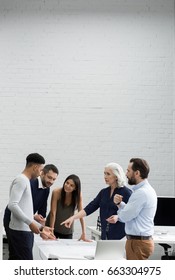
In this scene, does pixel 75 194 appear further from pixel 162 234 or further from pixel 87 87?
pixel 87 87

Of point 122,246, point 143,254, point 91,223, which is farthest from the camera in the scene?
point 91,223

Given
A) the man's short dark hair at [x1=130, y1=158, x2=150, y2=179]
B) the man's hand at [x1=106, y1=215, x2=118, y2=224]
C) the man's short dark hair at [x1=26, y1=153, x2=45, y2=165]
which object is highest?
the man's short dark hair at [x1=26, y1=153, x2=45, y2=165]

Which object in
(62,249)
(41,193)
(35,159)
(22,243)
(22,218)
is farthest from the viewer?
(41,193)

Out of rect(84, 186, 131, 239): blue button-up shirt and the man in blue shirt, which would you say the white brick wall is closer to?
rect(84, 186, 131, 239): blue button-up shirt

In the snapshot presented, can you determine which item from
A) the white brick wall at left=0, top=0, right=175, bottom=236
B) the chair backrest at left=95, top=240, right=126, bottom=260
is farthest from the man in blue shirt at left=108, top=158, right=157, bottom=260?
the white brick wall at left=0, top=0, right=175, bottom=236

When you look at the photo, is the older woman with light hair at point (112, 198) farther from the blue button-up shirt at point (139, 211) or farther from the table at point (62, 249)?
the blue button-up shirt at point (139, 211)

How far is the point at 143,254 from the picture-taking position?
484 centimetres

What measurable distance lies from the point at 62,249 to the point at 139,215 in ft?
3.24

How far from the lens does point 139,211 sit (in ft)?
15.6

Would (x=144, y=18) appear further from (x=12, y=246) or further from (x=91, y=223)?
(x=12, y=246)

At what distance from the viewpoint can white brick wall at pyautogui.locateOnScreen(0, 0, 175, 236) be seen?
8.28m

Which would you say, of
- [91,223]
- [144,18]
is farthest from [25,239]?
[144,18]

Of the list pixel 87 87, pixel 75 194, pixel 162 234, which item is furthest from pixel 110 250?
pixel 87 87

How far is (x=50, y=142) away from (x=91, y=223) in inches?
51.0
